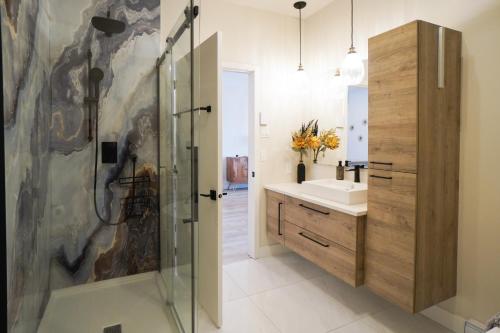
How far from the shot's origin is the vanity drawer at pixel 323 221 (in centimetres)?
222

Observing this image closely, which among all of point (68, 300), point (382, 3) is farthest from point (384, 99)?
point (68, 300)

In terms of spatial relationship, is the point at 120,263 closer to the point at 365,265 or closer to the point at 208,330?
the point at 208,330

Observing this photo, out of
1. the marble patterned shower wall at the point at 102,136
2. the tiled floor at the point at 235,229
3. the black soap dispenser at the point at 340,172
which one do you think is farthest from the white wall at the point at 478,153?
the marble patterned shower wall at the point at 102,136

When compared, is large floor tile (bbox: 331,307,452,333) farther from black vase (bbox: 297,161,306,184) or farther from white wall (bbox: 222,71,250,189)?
white wall (bbox: 222,71,250,189)

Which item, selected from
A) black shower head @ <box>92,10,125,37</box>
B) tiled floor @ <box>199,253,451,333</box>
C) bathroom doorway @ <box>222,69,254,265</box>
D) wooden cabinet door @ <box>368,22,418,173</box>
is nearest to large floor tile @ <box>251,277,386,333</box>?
tiled floor @ <box>199,253,451,333</box>

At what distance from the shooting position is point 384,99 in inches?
78.4

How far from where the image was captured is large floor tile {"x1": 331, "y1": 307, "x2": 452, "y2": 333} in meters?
2.08

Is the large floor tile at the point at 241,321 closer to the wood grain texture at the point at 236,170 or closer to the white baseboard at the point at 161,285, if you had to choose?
the white baseboard at the point at 161,285

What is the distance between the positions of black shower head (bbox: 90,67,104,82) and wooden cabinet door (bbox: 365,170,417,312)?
2318mm

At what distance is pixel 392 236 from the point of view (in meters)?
1.96

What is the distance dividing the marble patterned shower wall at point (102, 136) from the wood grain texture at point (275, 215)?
123 cm

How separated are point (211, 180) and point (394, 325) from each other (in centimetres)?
169

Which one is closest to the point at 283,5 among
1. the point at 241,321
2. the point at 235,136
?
the point at 241,321

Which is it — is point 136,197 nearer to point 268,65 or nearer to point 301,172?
point 301,172
